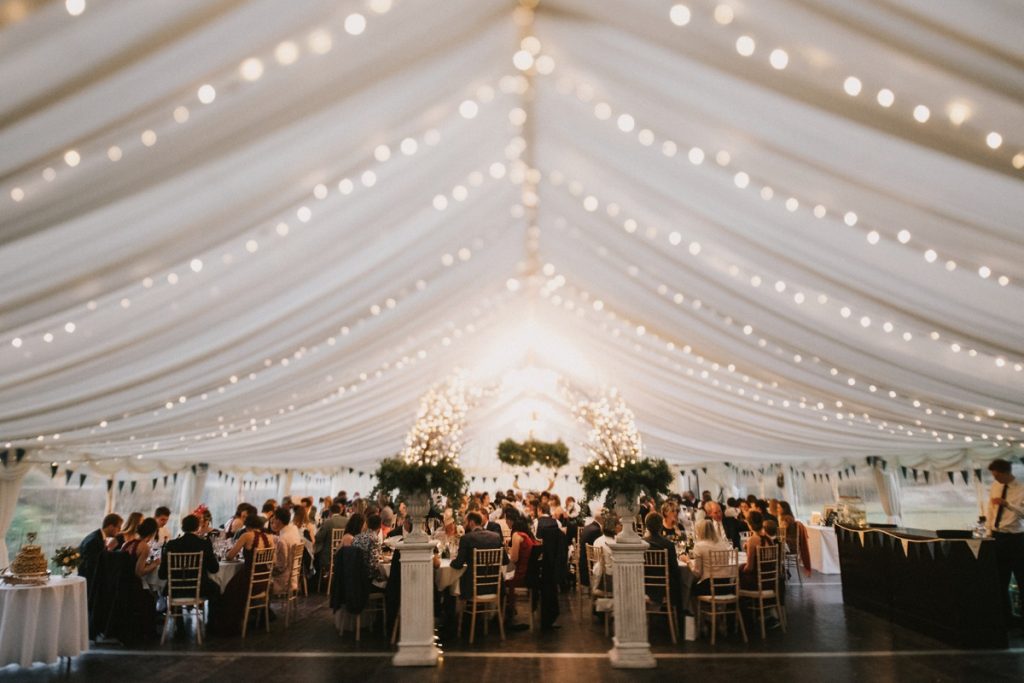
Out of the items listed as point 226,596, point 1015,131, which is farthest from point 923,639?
point 226,596

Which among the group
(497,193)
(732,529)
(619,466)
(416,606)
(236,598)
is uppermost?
(497,193)

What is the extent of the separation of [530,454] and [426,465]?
717 cm

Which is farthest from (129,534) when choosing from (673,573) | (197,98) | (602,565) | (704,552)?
(197,98)

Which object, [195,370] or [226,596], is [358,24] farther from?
[226,596]

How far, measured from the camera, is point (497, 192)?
4746 mm

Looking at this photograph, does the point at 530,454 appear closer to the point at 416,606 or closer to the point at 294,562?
the point at 294,562

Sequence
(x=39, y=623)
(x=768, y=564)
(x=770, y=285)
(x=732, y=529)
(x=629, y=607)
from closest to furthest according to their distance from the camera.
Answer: (x=770, y=285) → (x=39, y=623) → (x=629, y=607) → (x=768, y=564) → (x=732, y=529)

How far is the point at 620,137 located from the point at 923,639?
19.5ft

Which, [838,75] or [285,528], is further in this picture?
[285,528]

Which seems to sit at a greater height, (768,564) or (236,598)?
(768,564)

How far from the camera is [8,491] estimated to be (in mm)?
7449

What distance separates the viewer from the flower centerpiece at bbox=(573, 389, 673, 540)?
6.02 m

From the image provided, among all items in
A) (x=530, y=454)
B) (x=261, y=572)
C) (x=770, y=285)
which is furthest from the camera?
(x=530, y=454)

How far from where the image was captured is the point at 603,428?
6.46 m
